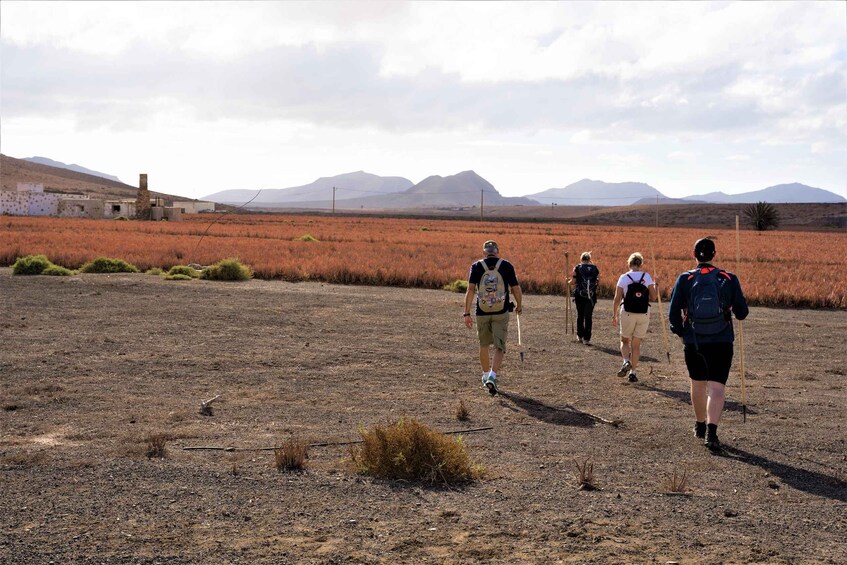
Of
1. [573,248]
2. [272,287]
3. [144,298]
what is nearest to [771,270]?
[573,248]

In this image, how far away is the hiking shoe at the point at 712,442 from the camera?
7219 millimetres

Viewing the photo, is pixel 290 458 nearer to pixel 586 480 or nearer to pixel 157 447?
pixel 157 447

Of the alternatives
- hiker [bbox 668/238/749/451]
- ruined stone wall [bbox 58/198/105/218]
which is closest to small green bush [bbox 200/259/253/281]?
hiker [bbox 668/238/749/451]

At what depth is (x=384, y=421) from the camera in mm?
8250

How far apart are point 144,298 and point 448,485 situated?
14.9 m

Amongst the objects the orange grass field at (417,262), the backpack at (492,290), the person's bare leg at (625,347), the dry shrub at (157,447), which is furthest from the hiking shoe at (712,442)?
the orange grass field at (417,262)

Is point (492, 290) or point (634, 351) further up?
point (492, 290)

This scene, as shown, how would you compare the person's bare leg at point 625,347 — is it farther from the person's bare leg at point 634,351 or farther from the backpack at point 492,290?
the backpack at point 492,290

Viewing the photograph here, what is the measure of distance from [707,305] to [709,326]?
196mm

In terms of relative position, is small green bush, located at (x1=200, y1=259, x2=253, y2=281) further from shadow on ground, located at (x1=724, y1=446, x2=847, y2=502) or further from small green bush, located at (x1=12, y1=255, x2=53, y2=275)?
shadow on ground, located at (x1=724, y1=446, x2=847, y2=502)

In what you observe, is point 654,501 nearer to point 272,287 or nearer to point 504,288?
point 504,288

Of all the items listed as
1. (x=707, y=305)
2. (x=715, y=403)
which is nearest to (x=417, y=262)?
(x=707, y=305)

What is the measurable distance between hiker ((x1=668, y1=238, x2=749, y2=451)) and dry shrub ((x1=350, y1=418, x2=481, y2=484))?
8.18ft

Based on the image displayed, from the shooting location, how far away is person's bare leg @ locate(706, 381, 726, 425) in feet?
23.8
